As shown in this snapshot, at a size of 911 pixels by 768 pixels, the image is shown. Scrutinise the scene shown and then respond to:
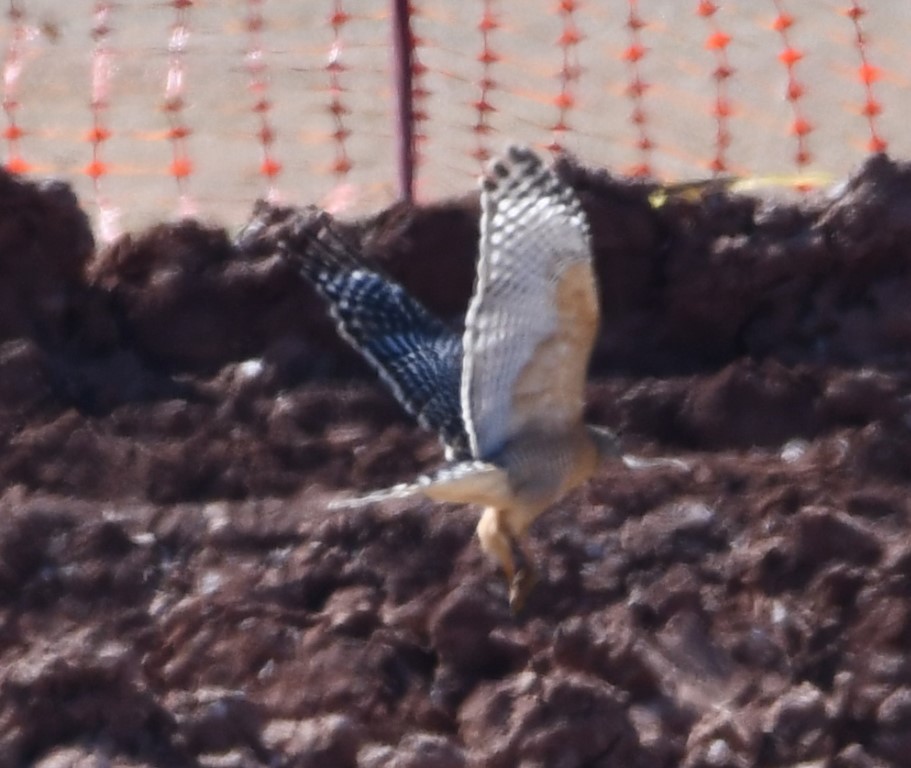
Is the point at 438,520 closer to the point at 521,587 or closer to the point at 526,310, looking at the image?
the point at 521,587

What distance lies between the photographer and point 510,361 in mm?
4223

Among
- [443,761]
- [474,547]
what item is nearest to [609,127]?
[474,547]

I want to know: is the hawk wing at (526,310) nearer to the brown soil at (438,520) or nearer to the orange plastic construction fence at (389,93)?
the brown soil at (438,520)

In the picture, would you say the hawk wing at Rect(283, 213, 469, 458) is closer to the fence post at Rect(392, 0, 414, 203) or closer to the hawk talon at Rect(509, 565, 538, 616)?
the hawk talon at Rect(509, 565, 538, 616)

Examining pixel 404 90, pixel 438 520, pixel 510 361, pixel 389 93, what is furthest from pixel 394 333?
pixel 389 93

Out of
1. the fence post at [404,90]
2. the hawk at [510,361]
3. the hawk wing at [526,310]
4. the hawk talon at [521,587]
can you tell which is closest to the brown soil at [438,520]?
the hawk talon at [521,587]

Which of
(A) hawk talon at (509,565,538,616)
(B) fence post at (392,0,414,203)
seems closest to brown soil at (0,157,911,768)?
(A) hawk talon at (509,565,538,616)

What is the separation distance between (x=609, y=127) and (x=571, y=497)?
4432mm

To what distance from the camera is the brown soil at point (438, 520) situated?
162 inches

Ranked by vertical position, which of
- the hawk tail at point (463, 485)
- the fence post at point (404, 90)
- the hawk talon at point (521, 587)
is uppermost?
the fence post at point (404, 90)

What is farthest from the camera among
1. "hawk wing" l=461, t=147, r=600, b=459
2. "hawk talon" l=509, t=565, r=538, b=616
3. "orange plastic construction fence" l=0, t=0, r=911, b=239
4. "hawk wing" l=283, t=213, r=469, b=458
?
"orange plastic construction fence" l=0, t=0, r=911, b=239

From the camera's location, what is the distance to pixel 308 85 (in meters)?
9.45

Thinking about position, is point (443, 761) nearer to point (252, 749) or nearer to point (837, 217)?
point (252, 749)

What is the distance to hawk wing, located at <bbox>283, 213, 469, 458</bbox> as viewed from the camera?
4.62 metres
